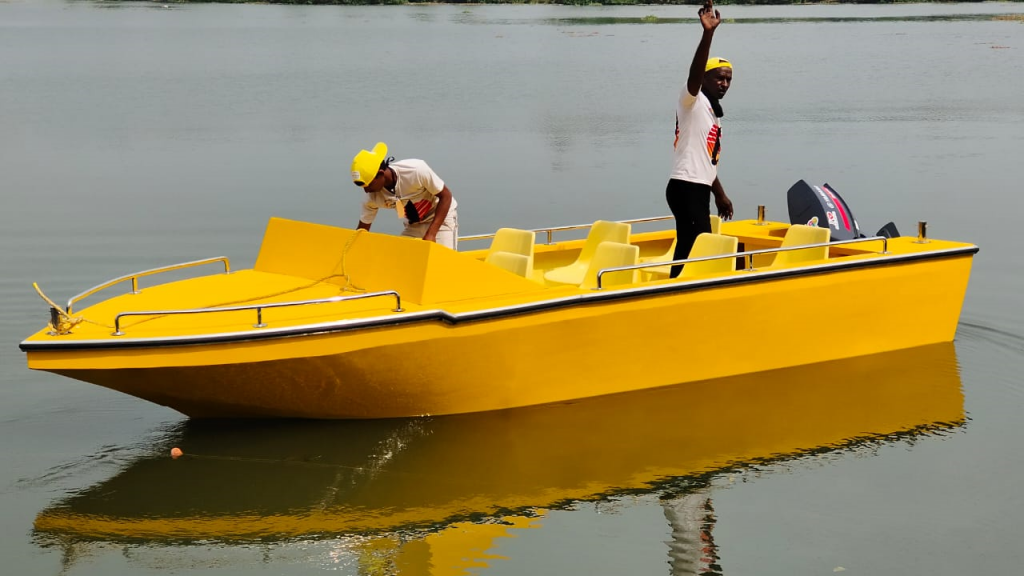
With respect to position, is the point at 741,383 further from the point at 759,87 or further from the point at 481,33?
the point at 481,33

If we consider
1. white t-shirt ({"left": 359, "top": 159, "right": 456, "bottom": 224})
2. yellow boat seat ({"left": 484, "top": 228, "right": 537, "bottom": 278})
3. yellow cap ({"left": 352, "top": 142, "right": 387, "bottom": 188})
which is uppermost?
yellow cap ({"left": 352, "top": 142, "right": 387, "bottom": 188})

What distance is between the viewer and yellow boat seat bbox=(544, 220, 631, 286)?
920 cm

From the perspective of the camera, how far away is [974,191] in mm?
16484

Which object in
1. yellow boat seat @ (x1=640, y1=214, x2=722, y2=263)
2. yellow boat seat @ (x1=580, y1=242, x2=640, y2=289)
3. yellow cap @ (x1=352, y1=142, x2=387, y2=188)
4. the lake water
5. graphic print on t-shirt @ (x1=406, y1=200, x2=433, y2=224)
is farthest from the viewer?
yellow boat seat @ (x1=640, y1=214, x2=722, y2=263)

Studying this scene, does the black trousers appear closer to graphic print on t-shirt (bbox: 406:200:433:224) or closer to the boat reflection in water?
the boat reflection in water

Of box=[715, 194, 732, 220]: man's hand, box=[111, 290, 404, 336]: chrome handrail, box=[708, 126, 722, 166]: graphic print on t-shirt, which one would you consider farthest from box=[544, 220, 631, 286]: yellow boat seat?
box=[111, 290, 404, 336]: chrome handrail

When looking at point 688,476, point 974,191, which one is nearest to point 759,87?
point 974,191

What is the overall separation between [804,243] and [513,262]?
7.32 ft

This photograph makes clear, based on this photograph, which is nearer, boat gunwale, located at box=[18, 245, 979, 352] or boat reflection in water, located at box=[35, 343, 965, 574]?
boat reflection in water, located at box=[35, 343, 965, 574]

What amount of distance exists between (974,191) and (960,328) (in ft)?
23.3

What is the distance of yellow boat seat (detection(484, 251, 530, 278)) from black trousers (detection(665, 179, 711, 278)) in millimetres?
1072

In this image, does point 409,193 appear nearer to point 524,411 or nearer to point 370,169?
point 370,169

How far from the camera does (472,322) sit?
732cm

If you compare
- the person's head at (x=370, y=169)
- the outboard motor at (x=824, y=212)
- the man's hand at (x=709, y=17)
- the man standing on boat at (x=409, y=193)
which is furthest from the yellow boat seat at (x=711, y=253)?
the person's head at (x=370, y=169)
